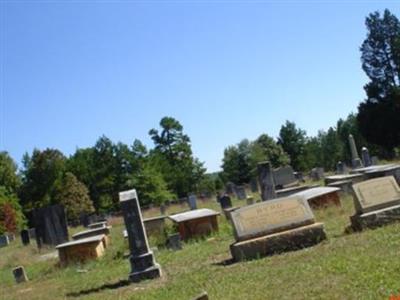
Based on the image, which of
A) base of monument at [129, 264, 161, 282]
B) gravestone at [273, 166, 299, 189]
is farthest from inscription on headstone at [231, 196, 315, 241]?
gravestone at [273, 166, 299, 189]

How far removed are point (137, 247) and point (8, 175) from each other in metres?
62.6

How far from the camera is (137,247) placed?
12.2 meters

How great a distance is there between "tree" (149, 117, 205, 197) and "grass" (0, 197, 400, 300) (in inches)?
2032

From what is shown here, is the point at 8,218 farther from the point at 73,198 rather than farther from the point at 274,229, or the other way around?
the point at 274,229

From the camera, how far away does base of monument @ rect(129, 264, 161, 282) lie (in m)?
11.6

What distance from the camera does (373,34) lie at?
52.9 metres

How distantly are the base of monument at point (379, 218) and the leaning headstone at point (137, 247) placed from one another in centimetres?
440

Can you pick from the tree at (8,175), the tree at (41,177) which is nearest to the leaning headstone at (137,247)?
the tree at (41,177)

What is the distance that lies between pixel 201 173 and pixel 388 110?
2886 centimetres

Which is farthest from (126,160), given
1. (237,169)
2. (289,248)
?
(289,248)

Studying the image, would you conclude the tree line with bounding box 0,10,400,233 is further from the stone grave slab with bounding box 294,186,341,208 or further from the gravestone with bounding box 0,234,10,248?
the stone grave slab with bounding box 294,186,341,208

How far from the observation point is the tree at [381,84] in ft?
163

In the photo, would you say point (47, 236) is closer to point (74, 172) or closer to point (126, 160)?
point (126, 160)

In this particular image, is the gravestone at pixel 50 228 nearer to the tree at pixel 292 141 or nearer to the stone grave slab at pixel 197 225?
the stone grave slab at pixel 197 225
